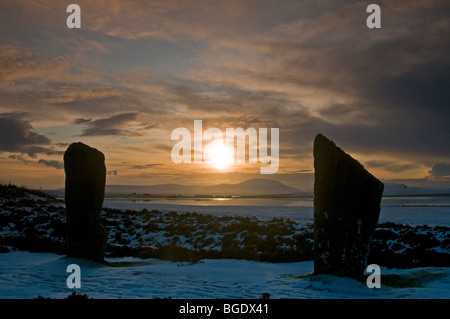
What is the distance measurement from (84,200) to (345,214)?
10.6m

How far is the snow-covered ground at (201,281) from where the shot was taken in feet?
36.0

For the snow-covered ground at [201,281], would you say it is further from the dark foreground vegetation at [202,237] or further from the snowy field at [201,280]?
the dark foreground vegetation at [202,237]

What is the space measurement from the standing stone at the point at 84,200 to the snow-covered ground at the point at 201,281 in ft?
2.38

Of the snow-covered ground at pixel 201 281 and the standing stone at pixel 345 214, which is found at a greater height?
the standing stone at pixel 345 214

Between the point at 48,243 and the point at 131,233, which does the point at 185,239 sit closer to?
the point at 131,233

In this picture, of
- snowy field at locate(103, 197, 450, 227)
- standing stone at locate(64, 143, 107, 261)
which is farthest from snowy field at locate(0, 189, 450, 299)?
snowy field at locate(103, 197, 450, 227)

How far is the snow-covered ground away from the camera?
10984mm

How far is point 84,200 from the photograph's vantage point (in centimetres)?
1622

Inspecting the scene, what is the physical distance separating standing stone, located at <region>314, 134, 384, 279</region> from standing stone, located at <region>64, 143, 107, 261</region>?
920cm

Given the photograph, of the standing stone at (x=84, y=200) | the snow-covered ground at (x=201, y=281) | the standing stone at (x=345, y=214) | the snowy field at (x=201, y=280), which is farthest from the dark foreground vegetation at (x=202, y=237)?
the standing stone at (x=345, y=214)

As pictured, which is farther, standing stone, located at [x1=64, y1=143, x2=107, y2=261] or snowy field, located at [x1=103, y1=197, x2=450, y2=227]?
snowy field, located at [x1=103, y1=197, x2=450, y2=227]

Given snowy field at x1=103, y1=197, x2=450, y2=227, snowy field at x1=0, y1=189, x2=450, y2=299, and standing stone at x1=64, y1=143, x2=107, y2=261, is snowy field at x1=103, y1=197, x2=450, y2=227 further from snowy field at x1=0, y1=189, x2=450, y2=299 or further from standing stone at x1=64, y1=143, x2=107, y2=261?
standing stone at x1=64, y1=143, x2=107, y2=261

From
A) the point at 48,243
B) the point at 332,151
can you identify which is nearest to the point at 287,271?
the point at 332,151
